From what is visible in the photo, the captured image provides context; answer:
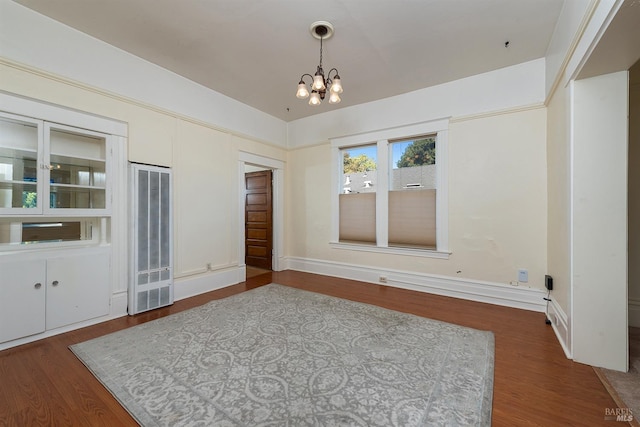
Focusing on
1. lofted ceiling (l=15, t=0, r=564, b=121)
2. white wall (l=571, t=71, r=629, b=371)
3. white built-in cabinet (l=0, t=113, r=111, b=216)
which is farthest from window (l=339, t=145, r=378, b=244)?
white built-in cabinet (l=0, t=113, r=111, b=216)

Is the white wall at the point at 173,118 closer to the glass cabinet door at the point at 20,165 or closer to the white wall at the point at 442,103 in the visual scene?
the glass cabinet door at the point at 20,165

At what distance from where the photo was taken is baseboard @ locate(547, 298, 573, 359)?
85.0 inches

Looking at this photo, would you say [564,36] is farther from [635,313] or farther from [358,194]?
[358,194]

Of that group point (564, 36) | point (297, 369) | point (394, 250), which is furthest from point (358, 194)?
point (297, 369)

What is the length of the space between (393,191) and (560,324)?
2584mm

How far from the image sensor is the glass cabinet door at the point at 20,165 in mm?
2318

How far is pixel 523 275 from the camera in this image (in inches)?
Answer: 126

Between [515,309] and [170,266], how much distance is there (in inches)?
178

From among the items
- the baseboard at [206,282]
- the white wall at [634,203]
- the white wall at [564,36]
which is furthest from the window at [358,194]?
the white wall at [634,203]

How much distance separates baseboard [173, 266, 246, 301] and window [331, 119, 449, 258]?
1.89 metres

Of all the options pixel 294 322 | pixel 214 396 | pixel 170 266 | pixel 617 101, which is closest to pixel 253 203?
pixel 170 266

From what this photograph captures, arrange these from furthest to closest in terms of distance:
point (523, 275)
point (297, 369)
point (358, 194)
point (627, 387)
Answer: point (358, 194) → point (523, 275) → point (297, 369) → point (627, 387)

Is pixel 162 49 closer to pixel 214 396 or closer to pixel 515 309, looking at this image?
pixel 214 396

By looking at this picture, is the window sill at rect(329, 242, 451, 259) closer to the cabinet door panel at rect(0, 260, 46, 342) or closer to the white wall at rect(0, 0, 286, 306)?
the white wall at rect(0, 0, 286, 306)
